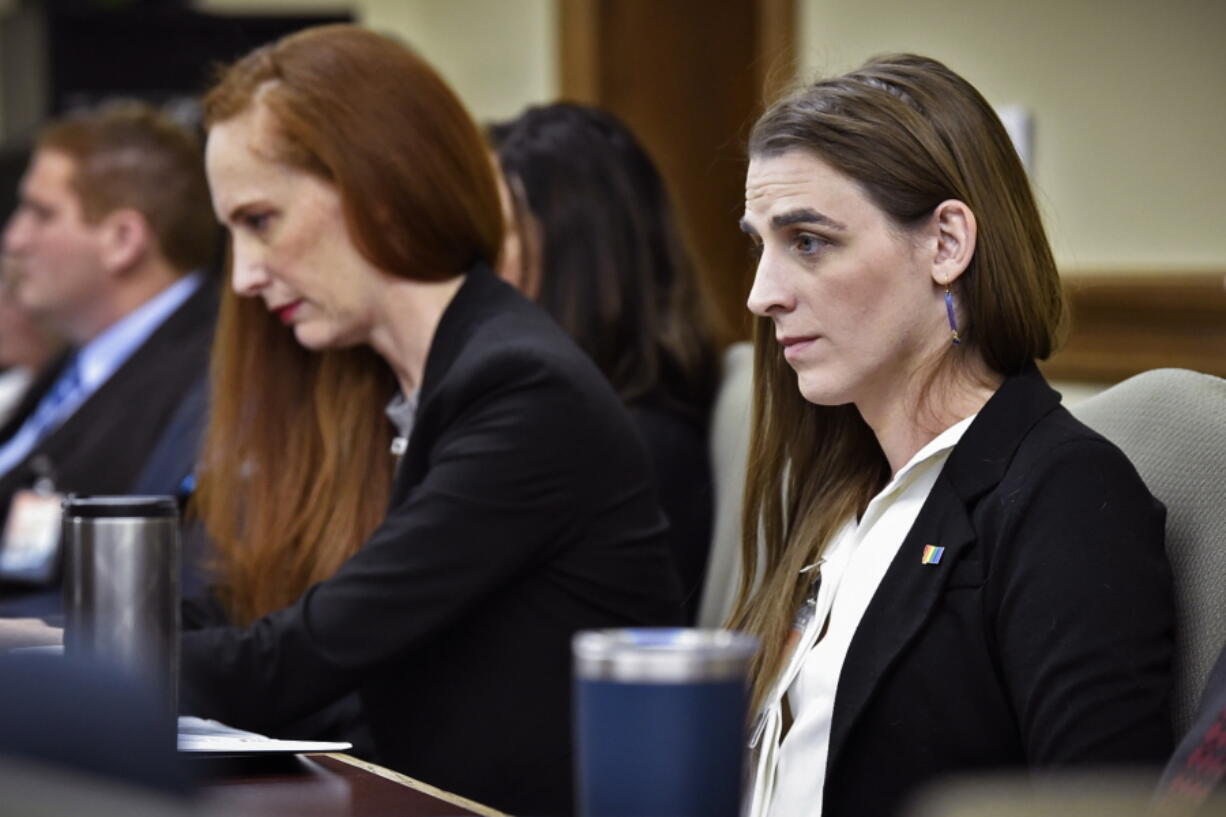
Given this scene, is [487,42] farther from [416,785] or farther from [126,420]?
[416,785]

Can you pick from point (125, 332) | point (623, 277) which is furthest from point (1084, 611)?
point (125, 332)

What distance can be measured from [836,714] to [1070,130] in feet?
6.13

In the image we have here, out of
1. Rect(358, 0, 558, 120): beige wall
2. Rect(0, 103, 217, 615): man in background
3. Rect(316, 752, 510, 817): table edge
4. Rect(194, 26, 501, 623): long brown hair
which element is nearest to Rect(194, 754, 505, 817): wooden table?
Rect(316, 752, 510, 817): table edge

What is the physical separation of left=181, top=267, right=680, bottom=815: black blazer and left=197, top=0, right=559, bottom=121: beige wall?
2.94 m

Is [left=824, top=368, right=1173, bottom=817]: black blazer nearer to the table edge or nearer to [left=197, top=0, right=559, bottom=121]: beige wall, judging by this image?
the table edge

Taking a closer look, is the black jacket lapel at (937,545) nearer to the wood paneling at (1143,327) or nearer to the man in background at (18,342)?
the wood paneling at (1143,327)

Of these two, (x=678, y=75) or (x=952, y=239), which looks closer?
(x=952, y=239)

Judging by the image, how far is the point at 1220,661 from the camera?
1.12m

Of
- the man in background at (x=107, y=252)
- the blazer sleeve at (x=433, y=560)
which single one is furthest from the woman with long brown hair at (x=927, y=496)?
the man in background at (x=107, y=252)

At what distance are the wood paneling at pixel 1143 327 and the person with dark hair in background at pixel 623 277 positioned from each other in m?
0.63

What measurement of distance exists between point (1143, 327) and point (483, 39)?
9.33 ft

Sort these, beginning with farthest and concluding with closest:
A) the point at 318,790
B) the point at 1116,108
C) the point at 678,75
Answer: the point at 678,75 < the point at 1116,108 < the point at 318,790

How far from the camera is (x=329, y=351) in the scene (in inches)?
83.1

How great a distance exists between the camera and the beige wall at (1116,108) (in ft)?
8.87
